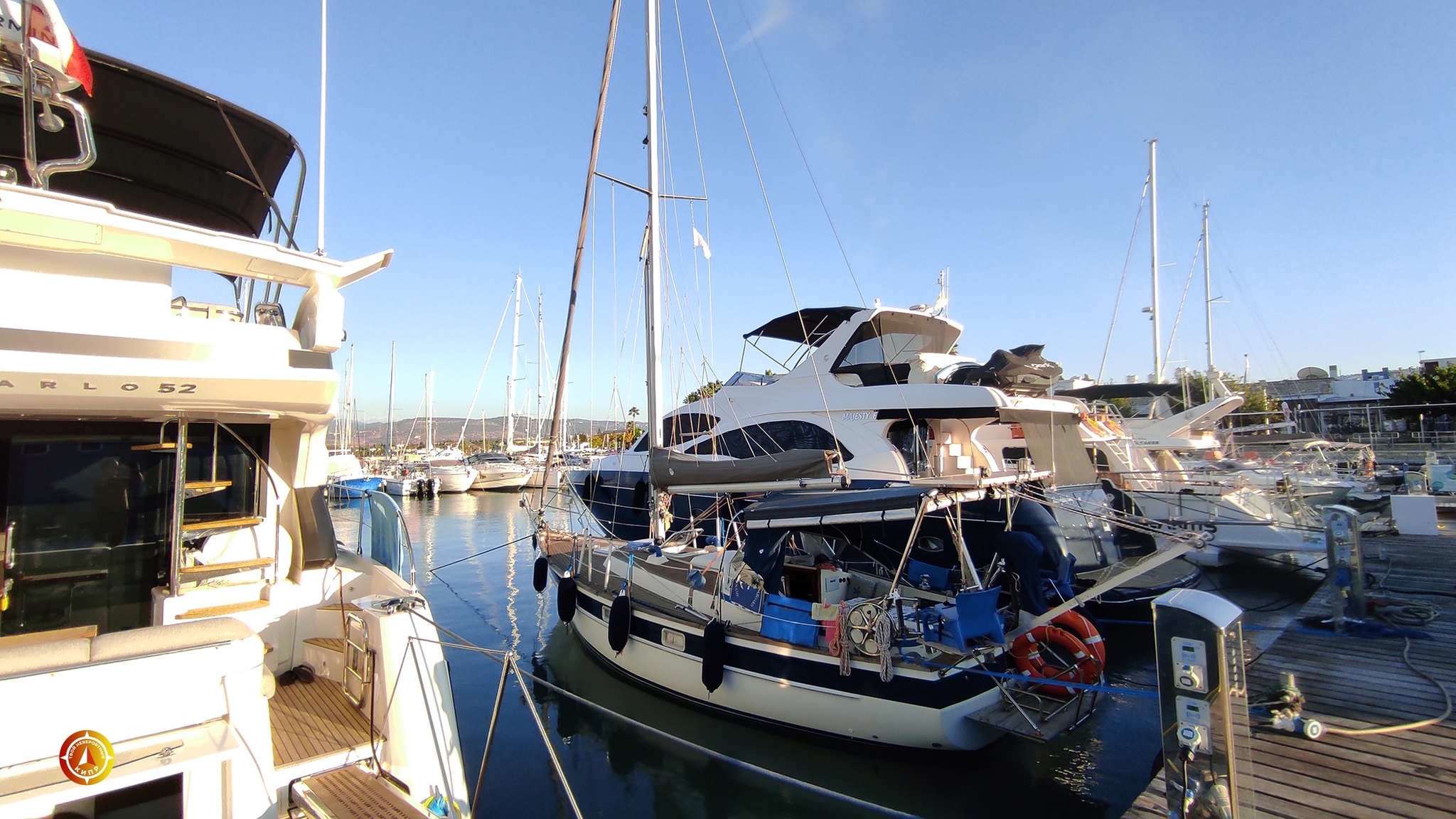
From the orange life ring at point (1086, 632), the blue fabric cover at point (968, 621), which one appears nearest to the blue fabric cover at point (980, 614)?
the blue fabric cover at point (968, 621)

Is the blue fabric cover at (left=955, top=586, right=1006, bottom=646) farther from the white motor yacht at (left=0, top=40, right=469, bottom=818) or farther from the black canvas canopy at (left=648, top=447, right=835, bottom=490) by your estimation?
the white motor yacht at (left=0, top=40, right=469, bottom=818)

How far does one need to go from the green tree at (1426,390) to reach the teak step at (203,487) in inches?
1911

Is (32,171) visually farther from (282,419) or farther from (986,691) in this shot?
(986,691)

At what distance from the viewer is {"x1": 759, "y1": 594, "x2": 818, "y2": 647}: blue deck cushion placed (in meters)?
6.98

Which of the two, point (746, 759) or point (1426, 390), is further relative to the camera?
point (1426, 390)

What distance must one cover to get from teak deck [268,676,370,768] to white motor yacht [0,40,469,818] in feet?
0.07

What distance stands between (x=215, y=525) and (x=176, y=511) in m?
0.26

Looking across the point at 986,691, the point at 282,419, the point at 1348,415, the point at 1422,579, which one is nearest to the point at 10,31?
the point at 282,419

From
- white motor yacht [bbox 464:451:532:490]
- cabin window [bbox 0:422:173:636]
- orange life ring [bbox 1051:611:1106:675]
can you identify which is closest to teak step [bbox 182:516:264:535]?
cabin window [bbox 0:422:173:636]

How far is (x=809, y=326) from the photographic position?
1377 cm

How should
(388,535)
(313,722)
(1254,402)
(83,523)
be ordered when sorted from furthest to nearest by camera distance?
(1254,402) < (388,535) < (83,523) < (313,722)

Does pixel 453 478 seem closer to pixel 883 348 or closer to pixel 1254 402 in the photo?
pixel 883 348

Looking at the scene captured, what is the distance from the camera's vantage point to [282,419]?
5.02 metres

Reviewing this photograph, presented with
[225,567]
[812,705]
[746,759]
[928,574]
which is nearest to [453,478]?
[928,574]
